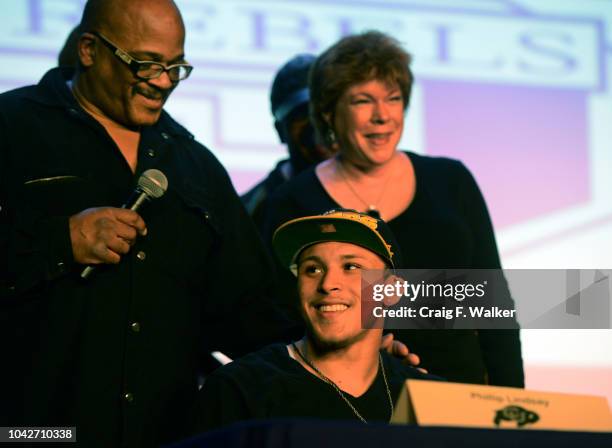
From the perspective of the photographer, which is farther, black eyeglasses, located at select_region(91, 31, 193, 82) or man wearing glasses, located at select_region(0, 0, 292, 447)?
black eyeglasses, located at select_region(91, 31, 193, 82)

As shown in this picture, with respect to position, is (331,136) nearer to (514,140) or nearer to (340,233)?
(340,233)

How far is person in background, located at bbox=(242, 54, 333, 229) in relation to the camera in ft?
12.4

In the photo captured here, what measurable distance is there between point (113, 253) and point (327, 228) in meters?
0.53

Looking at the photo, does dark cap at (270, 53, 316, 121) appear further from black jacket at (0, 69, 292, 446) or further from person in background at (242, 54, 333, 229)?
black jacket at (0, 69, 292, 446)

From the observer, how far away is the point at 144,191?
8.02 ft

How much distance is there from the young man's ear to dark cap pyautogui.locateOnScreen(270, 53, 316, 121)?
1.21 m

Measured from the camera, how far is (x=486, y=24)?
4.56m

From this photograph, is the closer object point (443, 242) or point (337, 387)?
point (337, 387)

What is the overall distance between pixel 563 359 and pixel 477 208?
1.25 m

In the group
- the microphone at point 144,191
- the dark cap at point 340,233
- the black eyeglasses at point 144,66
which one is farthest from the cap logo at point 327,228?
the black eyeglasses at point 144,66

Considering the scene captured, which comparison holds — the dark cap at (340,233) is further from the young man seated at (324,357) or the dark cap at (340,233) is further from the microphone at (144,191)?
the microphone at (144,191)

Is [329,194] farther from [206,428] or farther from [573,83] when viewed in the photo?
[573,83]

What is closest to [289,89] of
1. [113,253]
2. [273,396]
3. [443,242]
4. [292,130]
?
[292,130]

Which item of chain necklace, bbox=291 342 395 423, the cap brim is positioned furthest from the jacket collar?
chain necklace, bbox=291 342 395 423
